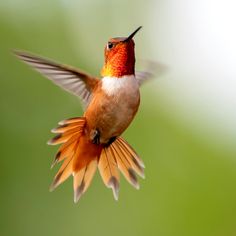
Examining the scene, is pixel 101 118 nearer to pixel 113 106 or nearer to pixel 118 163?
pixel 113 106

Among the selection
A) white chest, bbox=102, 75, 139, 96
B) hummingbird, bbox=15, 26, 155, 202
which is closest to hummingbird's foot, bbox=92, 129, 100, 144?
hummingbird, bbox=15, 26, 155, 202

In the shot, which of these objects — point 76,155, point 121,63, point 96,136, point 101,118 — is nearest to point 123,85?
point 121,63

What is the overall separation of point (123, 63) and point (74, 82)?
1.70 feet

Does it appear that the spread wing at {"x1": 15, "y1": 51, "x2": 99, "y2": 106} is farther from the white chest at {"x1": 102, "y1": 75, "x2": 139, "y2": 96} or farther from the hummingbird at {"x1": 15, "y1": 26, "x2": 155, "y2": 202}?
the white chest at {"x1": 102, "y1": 75, "x2": 139, "y2": 96}

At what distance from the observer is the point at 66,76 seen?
2928mm

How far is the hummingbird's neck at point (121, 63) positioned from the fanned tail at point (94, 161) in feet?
1.41

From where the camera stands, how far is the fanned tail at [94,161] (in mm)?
3035

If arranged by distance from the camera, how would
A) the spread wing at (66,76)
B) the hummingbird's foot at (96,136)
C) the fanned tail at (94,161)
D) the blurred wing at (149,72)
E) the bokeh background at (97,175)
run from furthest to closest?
the bokeh background at (97,175)
the blurred wing at (149,72)
the fanned tail at (94,161)
the hummingbird's foot at (96,136)
the spread wing at (66,76)

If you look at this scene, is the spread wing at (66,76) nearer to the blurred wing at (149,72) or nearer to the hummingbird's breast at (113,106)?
the hummingbird's breast at (113,106)

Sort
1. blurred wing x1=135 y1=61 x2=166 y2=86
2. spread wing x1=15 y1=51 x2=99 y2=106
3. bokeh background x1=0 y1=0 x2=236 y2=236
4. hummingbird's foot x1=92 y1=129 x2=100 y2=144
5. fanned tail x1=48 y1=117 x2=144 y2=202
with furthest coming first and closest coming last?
bokeh background x1=0 y1=0 x2=236 y2=236, blurred wing x1=135 y1=61 x2=166 y2=86, fanned tail x1=48 y1=117 x2=144 y2=202, hummingbird's foot x1=92 y1=129 x2=100 y2=144, spread wing x1=15 y1=51 x2=99 y2=106

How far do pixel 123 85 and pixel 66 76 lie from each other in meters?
0.45

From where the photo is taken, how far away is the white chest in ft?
8.36

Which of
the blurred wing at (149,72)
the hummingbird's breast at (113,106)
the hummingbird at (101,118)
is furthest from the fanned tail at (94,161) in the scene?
the blurred wing at (149,72)

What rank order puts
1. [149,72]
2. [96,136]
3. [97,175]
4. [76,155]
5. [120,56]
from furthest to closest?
[97,175] < [149,72] < [76,155] < [96,136] < [120,56]
